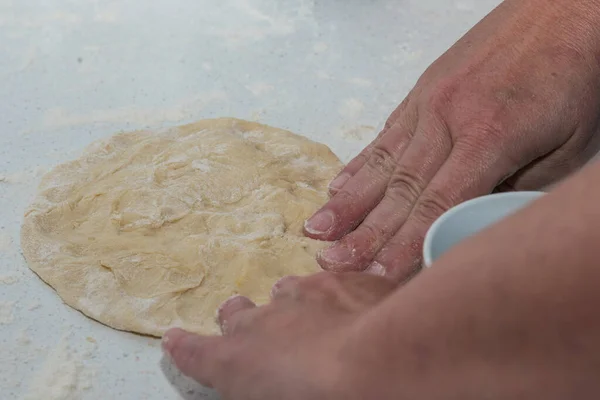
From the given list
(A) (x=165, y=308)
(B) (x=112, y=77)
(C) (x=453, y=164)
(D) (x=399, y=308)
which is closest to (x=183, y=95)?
(B) (x=112, y=77)

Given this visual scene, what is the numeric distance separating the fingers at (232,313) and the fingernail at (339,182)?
17.6 inches

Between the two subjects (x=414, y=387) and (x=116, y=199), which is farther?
(x=116, y=199)

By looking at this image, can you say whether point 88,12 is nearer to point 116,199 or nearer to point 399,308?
point 116,199

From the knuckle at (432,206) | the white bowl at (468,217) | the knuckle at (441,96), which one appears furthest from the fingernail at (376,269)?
the knuckle at (441,96)

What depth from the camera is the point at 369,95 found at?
177cm

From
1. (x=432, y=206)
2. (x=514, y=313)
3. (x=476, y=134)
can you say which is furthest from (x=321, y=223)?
(x=514, y=313)

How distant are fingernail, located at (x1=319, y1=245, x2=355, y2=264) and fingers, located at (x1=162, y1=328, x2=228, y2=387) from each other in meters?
0.34

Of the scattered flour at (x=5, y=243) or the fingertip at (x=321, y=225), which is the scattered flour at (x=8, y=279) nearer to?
the scattered flour at (x=5, y=243)

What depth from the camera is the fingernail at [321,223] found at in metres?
1.20

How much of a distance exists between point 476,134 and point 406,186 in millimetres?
155

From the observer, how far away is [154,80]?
1.78 metres

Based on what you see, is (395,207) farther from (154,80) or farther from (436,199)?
(154,80)

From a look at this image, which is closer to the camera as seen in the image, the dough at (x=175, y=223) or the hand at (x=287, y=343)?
the hand at (x=287, y=343)

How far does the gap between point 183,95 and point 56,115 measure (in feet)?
1.10
